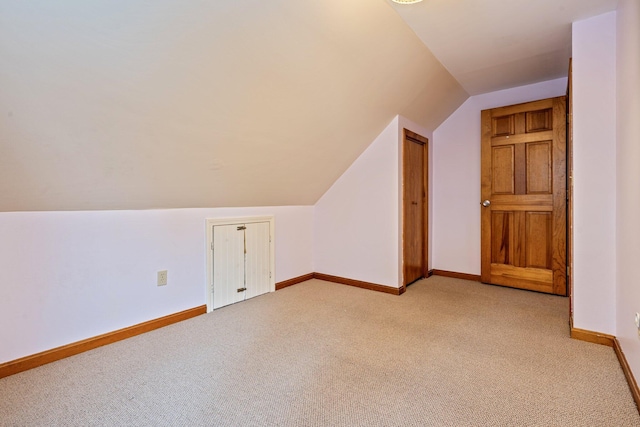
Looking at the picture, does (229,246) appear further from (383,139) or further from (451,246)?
(451,246)

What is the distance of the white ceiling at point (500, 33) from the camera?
6.55ft

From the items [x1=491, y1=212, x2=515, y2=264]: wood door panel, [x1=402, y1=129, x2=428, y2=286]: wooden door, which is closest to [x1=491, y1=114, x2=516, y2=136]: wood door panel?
[x1=402, y1=129, x2=428, y2=286]: wooden door

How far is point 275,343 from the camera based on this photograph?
6.74 ft

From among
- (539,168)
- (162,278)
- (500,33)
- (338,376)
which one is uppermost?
(500,33)

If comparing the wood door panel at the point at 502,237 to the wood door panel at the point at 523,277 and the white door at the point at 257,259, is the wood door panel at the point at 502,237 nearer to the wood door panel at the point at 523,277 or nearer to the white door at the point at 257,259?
the wood door panel at the point at 523,277

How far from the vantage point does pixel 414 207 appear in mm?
3492

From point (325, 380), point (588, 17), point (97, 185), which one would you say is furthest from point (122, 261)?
point (588, 17)

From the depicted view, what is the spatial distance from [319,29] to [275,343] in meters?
1.96

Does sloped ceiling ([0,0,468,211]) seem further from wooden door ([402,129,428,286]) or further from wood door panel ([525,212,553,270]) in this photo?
wood door panel ([525,212,553,270])

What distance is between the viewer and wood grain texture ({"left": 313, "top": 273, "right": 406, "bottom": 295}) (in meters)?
3.12

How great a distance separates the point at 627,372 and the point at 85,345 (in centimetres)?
307

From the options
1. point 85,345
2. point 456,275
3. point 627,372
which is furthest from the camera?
point 456,275

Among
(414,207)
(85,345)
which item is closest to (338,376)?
(85,345)

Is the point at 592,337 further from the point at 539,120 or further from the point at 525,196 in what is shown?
the point at 539,120
